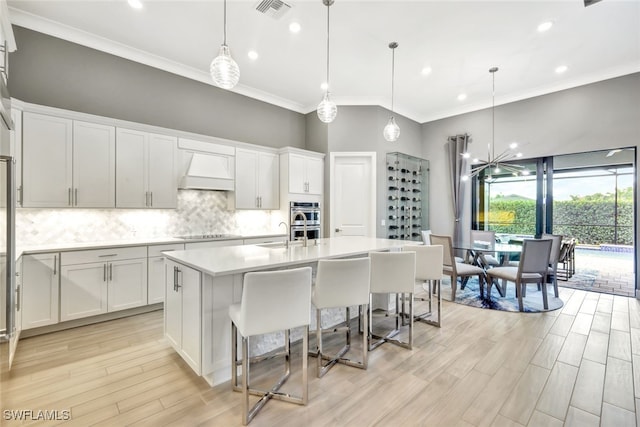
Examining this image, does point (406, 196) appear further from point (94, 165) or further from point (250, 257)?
point (94, 165)

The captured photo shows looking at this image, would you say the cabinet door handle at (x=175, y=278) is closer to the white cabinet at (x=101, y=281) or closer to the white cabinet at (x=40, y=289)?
the white cabinet at (x=101, y=281)

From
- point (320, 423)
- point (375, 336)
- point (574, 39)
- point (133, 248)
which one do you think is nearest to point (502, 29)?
point (574, 39)

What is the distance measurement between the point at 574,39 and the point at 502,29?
112 centimetres

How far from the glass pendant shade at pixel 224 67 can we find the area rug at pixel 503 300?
4.09 metres

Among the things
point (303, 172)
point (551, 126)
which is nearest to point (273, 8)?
point (303, 172)

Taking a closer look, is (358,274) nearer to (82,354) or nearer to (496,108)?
(82,354)

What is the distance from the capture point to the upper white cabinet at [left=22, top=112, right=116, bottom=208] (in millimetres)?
3049

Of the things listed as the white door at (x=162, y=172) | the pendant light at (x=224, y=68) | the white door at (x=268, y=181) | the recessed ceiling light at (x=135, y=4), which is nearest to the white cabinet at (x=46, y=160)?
the white door at (x=162, y=172)

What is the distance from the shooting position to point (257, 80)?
15.8 ft

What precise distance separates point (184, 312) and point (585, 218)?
6403 millimetres

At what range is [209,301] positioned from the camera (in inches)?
81.0

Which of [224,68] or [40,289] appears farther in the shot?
[40,289]

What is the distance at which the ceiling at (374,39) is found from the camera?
3.10 meters

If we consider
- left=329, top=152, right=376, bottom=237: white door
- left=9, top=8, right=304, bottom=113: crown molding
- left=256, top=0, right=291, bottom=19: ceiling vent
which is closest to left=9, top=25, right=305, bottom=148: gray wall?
left=9, top=8, right=304, bottom=113: crown molding
